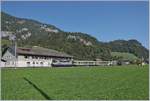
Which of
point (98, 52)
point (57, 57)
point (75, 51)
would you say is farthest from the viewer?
point (98, 52)

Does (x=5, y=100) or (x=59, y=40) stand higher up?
(x=59, y=40)

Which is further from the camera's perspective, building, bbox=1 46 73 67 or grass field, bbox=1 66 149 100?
building, bbox=1 46 73 67

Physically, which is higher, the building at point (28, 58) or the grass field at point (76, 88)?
the building at point (28, 58)

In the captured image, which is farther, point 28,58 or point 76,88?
point 28,58

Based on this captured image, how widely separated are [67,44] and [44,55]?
69732 mm

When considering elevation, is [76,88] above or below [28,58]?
below

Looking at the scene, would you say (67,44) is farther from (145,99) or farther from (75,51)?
(145,99)

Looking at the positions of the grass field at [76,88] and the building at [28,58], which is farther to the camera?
the building at [28,58]

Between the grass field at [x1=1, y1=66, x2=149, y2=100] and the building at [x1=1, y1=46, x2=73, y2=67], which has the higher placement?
the building at [x1=1, y1=46, x2=73, y2=67]

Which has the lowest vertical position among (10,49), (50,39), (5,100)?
(5,100)

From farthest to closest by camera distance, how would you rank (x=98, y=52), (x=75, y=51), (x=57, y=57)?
(x=98, y=52)
(x=75, y=51)
(x=57, y=57)

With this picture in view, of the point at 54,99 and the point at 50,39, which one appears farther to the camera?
the point at 50,39

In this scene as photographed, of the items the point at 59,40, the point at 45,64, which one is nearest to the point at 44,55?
the point at 45,64

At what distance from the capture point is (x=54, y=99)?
1020cm
